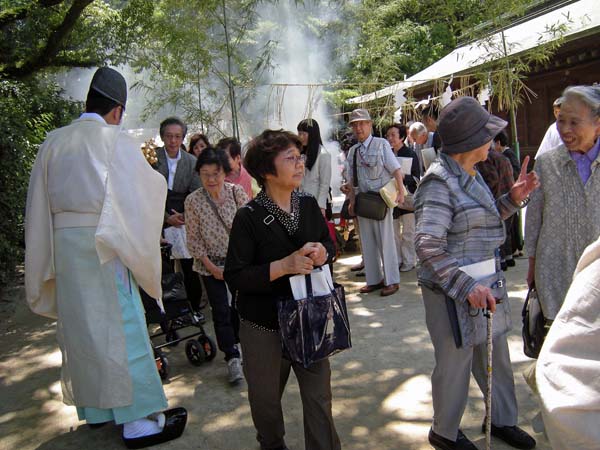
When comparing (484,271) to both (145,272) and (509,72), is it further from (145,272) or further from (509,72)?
(509,72)

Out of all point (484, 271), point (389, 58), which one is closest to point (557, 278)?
point (484, 271)

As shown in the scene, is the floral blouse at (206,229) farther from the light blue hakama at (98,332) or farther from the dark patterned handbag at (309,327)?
the dark patterned handbag at (309,327)

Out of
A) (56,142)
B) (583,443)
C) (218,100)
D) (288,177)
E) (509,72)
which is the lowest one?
(583,443)

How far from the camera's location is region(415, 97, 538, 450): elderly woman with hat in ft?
8.79

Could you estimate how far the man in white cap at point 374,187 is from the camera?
6148mm

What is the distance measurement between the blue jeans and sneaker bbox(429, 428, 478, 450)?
168 centimetres

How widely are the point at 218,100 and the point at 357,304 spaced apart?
5869 mm

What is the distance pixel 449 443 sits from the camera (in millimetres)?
2918

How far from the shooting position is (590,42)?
8.88 meters

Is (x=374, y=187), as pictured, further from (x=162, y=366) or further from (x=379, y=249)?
(x=162, y=366)

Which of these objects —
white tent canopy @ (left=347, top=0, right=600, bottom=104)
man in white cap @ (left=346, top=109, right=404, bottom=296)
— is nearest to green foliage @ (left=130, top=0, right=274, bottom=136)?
man in white cap @ (left=346, top=109, right=404, bottom=296)

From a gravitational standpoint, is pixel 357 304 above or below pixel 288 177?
below

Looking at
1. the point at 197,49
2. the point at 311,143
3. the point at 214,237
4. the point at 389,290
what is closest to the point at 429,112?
the point at 311,143

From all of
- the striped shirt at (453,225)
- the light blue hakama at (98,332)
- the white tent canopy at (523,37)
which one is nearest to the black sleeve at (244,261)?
the striped shirt at (453,225)
